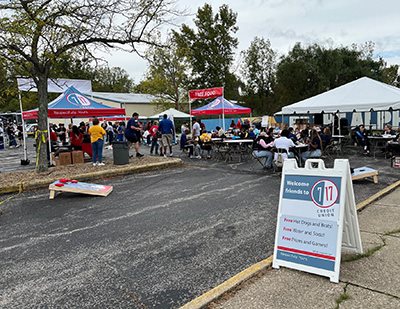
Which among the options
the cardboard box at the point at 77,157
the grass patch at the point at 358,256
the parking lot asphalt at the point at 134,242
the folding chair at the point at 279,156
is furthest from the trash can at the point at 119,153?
the grass patch at the point at 358,256

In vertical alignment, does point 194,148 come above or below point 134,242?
above

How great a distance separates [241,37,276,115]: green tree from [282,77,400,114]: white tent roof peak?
24.7m

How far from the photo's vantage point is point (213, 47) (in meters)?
44.0

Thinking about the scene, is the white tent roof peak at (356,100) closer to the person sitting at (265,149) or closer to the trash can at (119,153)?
the person sitting at (265,149)

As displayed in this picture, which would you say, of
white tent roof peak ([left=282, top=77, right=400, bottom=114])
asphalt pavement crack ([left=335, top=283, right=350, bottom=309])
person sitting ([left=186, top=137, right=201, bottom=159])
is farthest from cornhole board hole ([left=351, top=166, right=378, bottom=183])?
person sitting ([left=186, top=137, right=201, bottom=159])

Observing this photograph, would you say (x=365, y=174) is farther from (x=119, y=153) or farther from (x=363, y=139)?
(x=119, y=153)

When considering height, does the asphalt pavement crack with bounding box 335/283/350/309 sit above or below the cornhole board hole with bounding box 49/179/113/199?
below

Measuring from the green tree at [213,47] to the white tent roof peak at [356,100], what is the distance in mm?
29666

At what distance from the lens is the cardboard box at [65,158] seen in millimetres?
11359

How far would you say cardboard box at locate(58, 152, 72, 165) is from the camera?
11359 mm

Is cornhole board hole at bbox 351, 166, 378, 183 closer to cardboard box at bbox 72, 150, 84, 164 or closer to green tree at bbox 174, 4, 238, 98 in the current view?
cardboard box at bbox 72, 150, 84, 164

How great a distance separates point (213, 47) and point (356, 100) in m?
34.1

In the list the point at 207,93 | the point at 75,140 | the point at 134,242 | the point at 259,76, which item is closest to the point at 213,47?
the point at 259,76

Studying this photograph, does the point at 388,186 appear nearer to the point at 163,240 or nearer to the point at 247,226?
the point at 247,226
